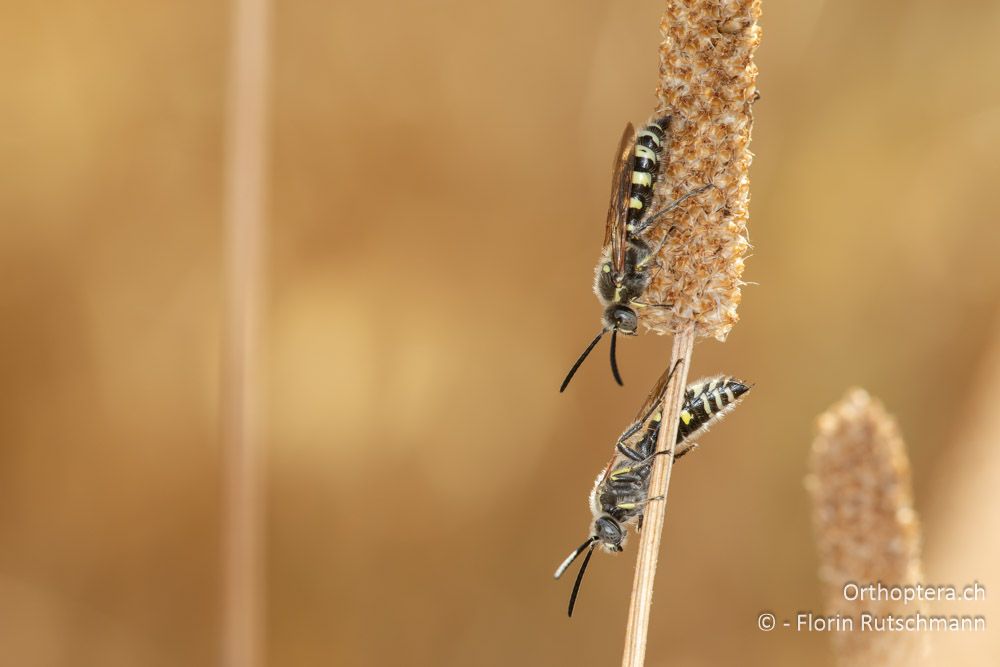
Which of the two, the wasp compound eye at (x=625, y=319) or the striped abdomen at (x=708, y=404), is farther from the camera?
the wasp compound eye at (x=625, y=319)

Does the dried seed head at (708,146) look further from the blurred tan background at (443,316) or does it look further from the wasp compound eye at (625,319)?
the blurred tan background at (443,316)

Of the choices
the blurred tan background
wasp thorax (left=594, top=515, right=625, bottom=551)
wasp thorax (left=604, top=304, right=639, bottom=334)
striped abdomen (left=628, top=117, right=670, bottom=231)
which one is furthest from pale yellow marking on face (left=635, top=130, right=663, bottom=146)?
the blurred tan background

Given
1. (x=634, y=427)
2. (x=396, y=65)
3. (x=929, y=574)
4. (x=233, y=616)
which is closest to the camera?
(x=634, y=427)

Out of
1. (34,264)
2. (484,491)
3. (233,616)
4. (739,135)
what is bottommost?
(484,491)

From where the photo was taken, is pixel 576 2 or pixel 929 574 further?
pixel 576 2

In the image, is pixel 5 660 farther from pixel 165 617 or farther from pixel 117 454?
pixel 117 454

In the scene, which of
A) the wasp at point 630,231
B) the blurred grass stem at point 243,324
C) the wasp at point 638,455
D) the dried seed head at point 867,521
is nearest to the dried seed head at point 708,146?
the wasp at point 630,231

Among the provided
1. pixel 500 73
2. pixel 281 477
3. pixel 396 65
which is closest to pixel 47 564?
pixel 281 477
